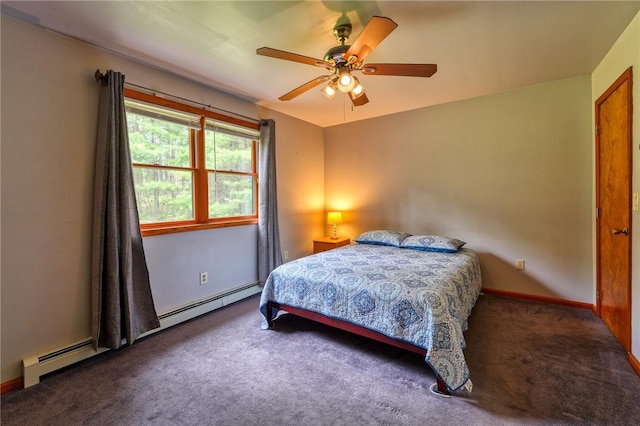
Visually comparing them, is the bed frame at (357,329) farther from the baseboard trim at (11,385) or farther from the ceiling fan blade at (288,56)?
the ceiling fan blade at (288,56)

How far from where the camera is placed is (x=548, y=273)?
3086mm

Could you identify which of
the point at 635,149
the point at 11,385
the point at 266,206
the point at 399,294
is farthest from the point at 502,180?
the point at 11,385

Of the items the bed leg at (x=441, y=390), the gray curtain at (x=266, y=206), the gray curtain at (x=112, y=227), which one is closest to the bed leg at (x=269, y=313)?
the gray curtain at (x=266, y=206)

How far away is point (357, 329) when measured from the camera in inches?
83.8

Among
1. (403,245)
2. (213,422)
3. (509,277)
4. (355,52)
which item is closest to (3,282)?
(213,422)

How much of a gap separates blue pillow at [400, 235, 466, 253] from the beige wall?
1.53ft

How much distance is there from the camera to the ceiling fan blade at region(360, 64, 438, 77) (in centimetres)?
191

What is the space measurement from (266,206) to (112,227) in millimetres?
1635

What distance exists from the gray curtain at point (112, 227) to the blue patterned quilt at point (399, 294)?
44.3 inches

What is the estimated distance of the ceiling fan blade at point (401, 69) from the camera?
6.25 ft

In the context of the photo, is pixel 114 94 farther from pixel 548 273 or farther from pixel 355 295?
pixel 548 273

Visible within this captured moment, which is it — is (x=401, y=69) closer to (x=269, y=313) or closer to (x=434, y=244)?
(x=434, y=244)

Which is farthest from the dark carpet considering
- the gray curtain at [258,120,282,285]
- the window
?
the window

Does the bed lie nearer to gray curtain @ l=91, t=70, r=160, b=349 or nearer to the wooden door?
the wooden door
